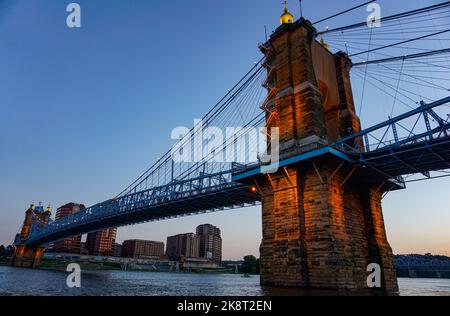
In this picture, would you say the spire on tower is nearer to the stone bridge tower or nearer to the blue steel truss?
the stone bridge tower

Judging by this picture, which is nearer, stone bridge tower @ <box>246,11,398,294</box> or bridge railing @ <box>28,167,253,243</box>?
stone bridge tower @ <box>246,11,398,294</box>

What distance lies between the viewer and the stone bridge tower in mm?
23078

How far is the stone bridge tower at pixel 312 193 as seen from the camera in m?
23.1

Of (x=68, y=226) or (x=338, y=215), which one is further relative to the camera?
(x=68, y=226)

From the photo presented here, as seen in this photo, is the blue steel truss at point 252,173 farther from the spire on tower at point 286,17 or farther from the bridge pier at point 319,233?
the spire on tower at point 286,17

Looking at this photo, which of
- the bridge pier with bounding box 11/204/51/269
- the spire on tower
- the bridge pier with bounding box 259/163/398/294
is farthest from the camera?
the bridge pier with bounding box 11/204/51/269

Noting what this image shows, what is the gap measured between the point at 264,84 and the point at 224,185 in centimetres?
1498

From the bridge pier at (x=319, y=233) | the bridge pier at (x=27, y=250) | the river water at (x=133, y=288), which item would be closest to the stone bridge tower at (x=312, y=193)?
the bridge pier at (x=319, y=233)

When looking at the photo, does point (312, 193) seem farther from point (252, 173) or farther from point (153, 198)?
point (153, 198)

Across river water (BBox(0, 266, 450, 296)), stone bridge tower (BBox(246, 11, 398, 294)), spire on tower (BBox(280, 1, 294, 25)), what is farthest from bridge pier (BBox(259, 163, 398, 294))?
spire on tower (BBox(280, 1, 294, 25))

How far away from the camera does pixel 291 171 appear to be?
2628 centimetres

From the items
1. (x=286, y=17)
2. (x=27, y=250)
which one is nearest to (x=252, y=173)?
(x=286, y=17)
